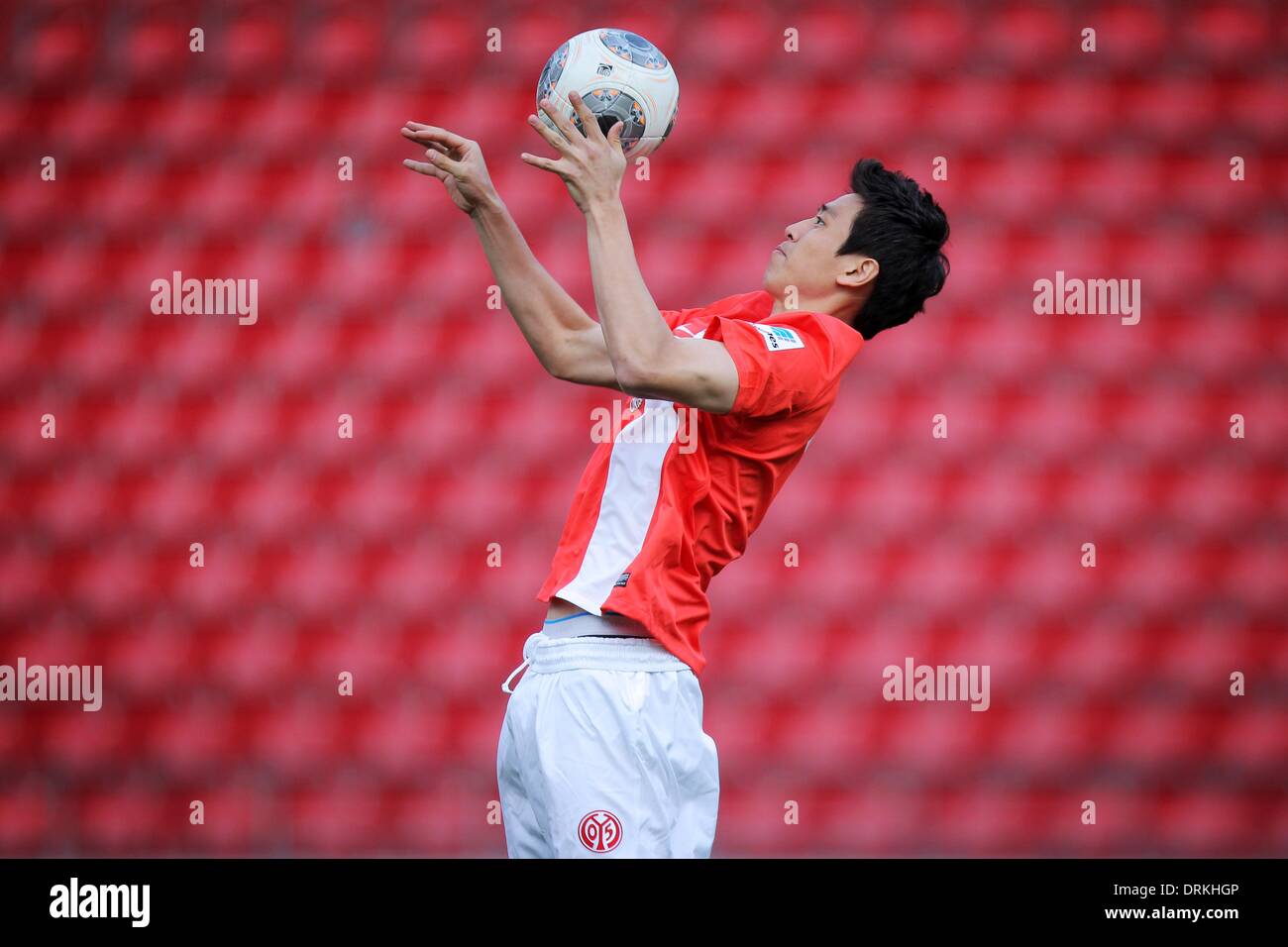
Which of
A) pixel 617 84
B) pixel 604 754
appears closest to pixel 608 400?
pixel 617 84

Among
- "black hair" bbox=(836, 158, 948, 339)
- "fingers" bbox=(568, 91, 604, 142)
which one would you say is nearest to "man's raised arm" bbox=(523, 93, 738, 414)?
"fingers" bbox=(568, 91, 604, 142)

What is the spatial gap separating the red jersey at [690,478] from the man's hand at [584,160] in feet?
0.82

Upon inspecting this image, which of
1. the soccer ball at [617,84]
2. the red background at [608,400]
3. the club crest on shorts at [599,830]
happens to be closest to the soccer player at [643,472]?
the club crest on shorts at [599,830]

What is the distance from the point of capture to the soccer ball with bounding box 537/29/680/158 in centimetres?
187

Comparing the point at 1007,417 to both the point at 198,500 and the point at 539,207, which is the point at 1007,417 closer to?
the point at 539,207

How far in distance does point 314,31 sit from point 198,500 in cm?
137

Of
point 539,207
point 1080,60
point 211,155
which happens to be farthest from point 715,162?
point 211,155

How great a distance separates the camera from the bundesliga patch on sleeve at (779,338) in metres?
1.78

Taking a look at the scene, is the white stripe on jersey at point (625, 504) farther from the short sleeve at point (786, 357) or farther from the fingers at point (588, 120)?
the fingers at point (588, 120)

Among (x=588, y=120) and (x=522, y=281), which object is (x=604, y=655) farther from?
(x=588, y=120)

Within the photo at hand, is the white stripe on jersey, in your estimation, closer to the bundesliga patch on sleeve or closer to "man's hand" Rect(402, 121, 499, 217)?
the bundesliga patch on sleeve

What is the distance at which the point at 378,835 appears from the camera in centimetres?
345

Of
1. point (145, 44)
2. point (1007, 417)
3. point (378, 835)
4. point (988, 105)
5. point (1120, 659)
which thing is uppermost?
point (145, 44)

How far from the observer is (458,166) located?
6.40ft
